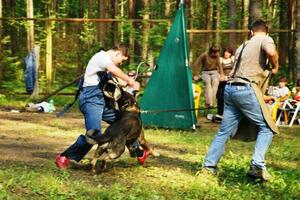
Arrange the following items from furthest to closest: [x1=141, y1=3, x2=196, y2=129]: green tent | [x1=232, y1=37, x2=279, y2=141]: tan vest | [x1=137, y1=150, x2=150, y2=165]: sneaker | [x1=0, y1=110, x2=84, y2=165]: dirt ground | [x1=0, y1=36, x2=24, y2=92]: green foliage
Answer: [x1=0, y1=36, x2=24, y2=92]: green foliage, [x1=141, y1=3, x2=196, y2=129]: green tent, [x1=0, y1=110, x2=84, y2=165]: dirt ground, [x1=137, y1=150, x2=150, y2=165]: sneaker, [x1=232, y1=37, x2=279, y2=141]: tan vest

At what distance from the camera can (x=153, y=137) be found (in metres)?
10.4

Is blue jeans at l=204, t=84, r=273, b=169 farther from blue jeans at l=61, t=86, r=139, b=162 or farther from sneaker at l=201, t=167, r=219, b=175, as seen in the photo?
blue jeans at l=61, t=86, r=139, b=162

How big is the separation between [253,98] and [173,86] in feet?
17.0

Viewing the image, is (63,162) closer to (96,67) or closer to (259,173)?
(96,67)

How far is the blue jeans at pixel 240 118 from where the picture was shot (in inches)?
253

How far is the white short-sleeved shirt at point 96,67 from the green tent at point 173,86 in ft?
15.1

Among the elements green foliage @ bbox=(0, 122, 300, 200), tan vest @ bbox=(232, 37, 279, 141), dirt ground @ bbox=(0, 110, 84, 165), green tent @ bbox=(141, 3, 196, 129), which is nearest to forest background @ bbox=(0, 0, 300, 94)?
dirt ground @ bbox=(0, 110, 84, 165)

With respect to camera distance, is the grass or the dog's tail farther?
the dog's tail

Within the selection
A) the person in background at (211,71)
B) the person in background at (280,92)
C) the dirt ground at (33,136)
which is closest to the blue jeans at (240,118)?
the dirt ground at (33,136)

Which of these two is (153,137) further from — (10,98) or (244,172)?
(10,98)

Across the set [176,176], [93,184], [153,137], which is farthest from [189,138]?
[93,184]

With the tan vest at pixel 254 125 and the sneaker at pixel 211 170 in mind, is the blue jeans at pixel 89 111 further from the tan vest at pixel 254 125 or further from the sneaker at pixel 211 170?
the tan vest at pixel 254 125

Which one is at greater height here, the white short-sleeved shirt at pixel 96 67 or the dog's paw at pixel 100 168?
the white short-sleeved shirt at pixel 96 67

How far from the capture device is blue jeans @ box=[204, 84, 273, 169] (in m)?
6.43
